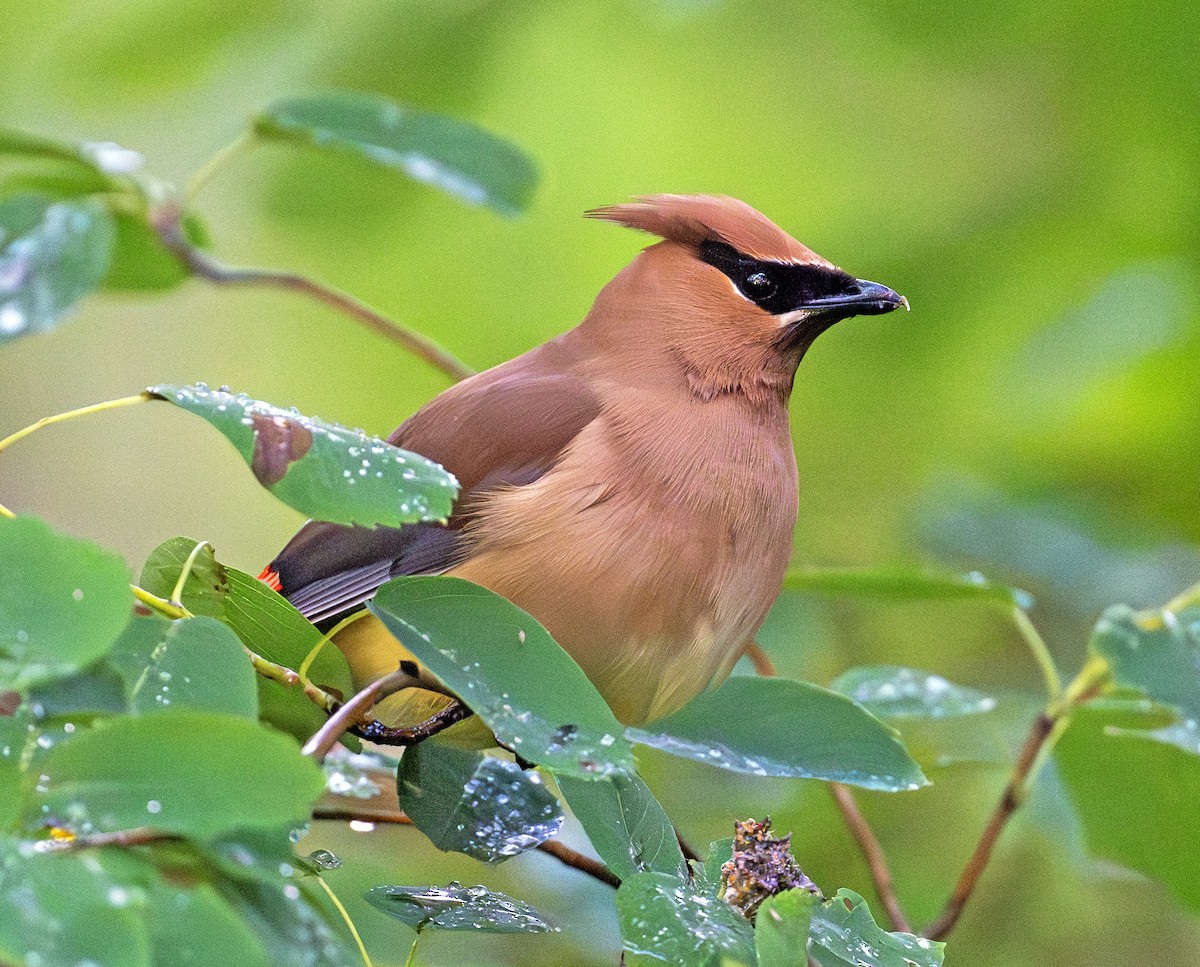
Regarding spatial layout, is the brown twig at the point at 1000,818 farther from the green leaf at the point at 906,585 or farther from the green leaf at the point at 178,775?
the green leaf at the point at 178,775

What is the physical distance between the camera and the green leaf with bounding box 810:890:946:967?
128cm

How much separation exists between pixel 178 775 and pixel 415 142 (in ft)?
4.11

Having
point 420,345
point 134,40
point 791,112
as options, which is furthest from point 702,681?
point 791,112

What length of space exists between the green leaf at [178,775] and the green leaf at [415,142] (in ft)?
3.67

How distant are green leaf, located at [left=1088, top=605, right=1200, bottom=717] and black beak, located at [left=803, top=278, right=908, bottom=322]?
56 cm

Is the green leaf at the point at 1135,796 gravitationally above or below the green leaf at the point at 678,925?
below

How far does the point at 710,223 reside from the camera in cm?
219

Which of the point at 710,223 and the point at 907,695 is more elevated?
the point at 710,223

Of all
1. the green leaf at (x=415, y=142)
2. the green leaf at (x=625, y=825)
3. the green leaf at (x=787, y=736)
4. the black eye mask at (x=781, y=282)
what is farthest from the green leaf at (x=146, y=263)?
the green leaf at (x=625, y=825)

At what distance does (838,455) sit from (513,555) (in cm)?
229

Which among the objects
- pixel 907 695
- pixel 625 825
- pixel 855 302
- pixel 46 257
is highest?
pixel 855 302

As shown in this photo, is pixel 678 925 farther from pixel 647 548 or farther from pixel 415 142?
pixel 415 142

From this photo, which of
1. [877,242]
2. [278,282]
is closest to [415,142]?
[278,282]

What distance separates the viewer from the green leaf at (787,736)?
1.65 metres
